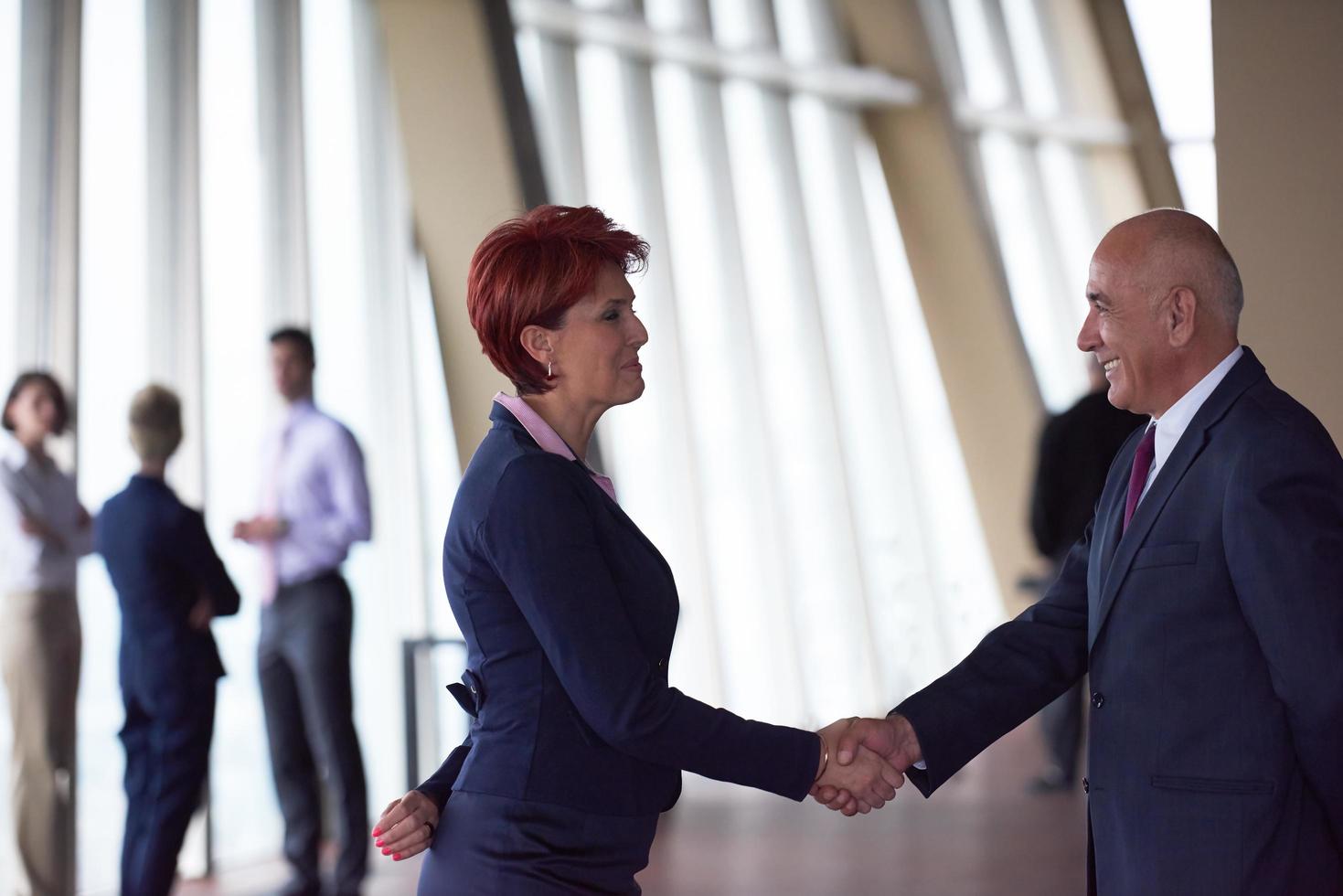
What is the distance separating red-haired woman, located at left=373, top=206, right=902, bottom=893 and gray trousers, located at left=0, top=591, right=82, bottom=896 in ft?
8.40

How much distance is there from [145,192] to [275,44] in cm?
89

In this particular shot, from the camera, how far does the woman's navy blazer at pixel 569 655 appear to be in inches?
60.6

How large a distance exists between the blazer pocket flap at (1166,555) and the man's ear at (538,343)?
797mm

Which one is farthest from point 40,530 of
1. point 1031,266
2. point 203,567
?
point 1031,266

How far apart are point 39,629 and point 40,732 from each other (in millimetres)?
304

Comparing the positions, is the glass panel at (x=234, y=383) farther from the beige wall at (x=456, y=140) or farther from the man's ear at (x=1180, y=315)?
the man's ear at (x=1180, y=315)

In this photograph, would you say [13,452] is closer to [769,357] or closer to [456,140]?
[456,140]

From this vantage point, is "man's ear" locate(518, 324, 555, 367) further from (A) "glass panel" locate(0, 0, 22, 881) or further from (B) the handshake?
(A) "glass panel" locate(0, 0, 22, 881)

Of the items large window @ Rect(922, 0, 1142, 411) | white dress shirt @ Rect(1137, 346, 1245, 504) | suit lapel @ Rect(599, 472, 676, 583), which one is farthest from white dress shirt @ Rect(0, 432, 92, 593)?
large window @ Rect(922, 0, 1142, 411)

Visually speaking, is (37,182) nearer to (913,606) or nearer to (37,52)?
(37,52)

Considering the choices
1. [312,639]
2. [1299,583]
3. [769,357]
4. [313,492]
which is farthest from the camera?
[769,357]

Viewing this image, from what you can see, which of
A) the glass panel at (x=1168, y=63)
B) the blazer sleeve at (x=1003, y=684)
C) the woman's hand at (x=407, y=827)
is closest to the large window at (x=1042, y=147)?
the glass panel at (x=1168, y=63)

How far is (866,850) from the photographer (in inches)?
175

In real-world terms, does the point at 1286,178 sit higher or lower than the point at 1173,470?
higher
